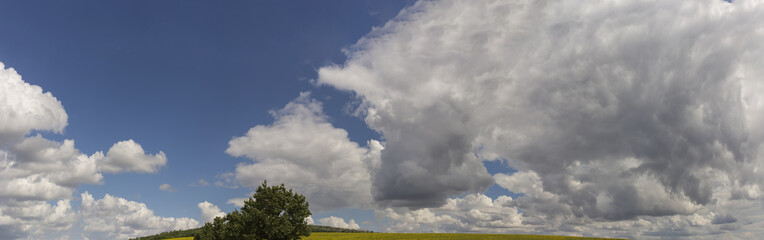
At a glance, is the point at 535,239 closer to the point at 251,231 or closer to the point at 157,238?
the point at 251,231

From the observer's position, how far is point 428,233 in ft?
274

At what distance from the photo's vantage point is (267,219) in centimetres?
5712

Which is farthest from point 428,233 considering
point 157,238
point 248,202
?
point 157,238

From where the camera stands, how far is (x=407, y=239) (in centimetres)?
6912

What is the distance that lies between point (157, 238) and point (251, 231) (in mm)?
88504

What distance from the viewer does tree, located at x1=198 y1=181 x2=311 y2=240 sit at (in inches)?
2242

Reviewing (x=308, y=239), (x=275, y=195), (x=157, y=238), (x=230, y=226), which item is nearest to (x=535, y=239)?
(x=308, y=239)

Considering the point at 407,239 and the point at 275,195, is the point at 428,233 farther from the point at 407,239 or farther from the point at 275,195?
the point at 275,195

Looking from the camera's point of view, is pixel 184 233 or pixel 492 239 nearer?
pixel 492 239

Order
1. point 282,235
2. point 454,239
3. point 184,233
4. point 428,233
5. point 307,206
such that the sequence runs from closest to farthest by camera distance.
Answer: point 282,235, point 307,206, point 454,239, point 428,233, point 184,233

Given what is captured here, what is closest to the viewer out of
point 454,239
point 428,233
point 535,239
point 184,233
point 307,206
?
point 307,206

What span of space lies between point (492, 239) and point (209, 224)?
4361 centimetres

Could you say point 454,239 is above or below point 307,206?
below

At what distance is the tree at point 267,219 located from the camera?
187 feet
